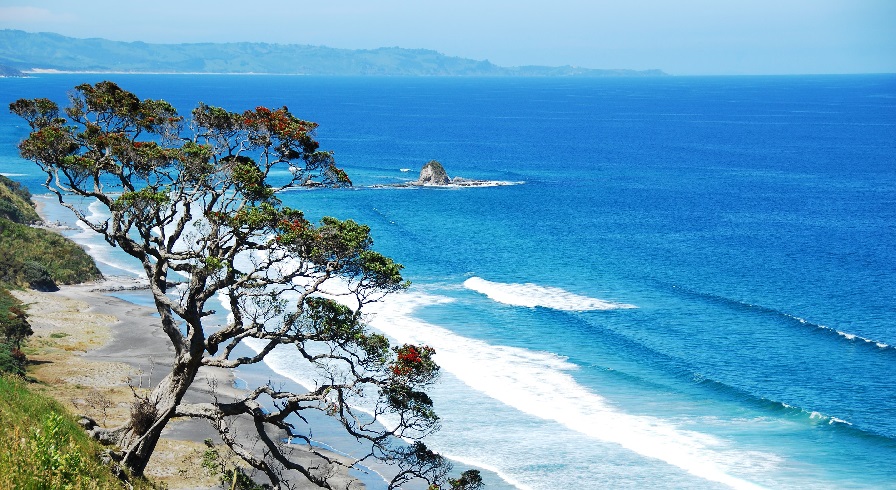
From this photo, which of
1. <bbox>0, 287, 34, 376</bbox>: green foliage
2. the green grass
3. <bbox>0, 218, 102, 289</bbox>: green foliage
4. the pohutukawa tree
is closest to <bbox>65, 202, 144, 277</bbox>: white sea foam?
<bbox>0, 218, 102, 289</bbox>: green foliage

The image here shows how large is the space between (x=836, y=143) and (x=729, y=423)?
488ft

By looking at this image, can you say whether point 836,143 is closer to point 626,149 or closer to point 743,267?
point 626,149

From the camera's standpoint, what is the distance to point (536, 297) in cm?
5969

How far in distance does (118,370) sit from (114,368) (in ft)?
1.12

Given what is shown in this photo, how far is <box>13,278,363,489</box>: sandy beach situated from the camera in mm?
30953

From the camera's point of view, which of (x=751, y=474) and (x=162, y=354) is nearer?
(x=751, y=474)

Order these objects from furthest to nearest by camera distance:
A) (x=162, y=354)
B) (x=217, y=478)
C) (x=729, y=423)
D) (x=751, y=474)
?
(x=162, y=354)
(x=729, y=423)
(x=751, y=474)
(x=217, y=478)

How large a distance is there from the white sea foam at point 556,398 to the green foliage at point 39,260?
21.8m

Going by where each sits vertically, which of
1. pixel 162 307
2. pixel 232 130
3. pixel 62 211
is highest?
pixel 232 130

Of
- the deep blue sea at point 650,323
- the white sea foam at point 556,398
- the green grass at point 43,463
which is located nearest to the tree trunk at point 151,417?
the green grass at point 43,463

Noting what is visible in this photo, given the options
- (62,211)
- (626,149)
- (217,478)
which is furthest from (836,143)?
(217,478)

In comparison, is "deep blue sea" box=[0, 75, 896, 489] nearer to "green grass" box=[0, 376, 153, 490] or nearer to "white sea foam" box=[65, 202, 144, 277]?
"white sea foam" box=[65, 202, 144, 277]

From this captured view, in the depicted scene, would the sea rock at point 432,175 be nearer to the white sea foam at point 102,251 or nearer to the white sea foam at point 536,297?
the white sea foam at point 102,251

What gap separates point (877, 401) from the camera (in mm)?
40906
